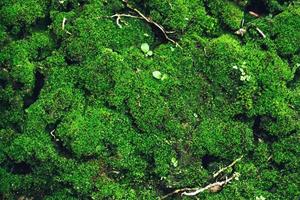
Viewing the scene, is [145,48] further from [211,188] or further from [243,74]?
[211,188]

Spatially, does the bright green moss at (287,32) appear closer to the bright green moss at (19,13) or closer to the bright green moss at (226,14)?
the bright green moss at (226,14)

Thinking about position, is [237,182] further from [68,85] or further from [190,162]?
[68,85]

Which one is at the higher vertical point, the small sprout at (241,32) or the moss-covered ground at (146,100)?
the small sprout at (241,32)

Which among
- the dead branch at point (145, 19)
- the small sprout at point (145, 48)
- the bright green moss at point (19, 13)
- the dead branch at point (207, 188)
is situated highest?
the dead branch at point (145, 19)

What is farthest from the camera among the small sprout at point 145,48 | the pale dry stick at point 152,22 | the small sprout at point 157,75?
the pale dry stick at point 152,22

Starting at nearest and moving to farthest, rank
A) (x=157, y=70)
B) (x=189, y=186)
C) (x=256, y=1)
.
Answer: (x=189, y=186), (x=157, y=70), (x=256, y=1)

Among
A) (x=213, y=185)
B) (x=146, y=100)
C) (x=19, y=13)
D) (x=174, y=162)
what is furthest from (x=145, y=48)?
(x=213, y=185)

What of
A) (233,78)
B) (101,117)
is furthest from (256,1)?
(101,117)

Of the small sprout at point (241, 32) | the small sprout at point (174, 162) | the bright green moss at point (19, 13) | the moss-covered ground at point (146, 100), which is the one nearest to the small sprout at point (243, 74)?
the moss-covered ground at point (146, 100)

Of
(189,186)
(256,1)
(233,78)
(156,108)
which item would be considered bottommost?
(189,186)
